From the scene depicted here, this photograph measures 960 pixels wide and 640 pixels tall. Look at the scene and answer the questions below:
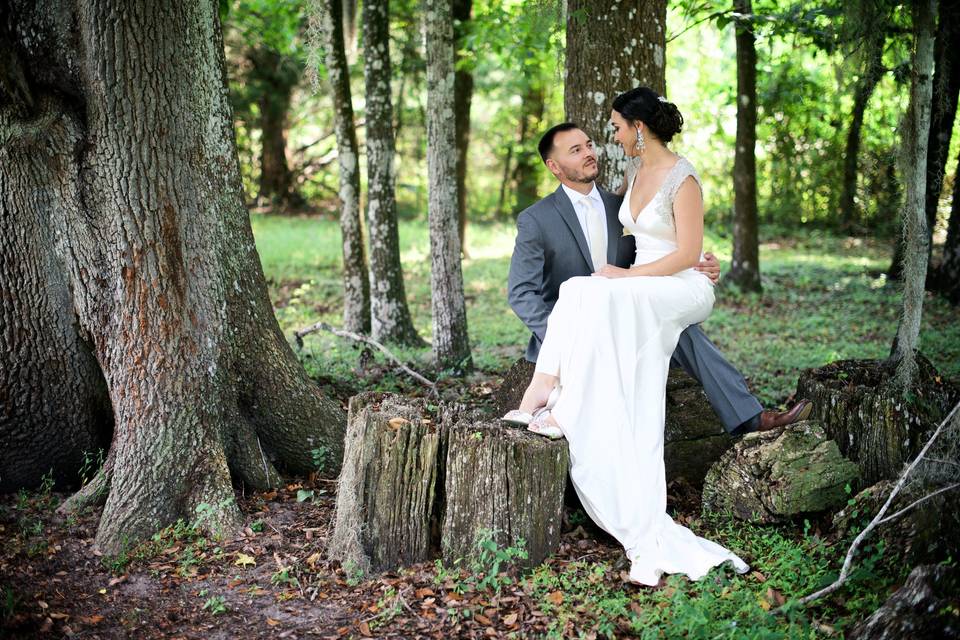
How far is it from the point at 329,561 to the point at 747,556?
2285 millimetres

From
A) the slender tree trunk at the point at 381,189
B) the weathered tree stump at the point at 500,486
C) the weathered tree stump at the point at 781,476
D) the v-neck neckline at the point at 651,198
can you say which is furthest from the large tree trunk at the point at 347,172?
the weathered tree stump at the point at 781,476

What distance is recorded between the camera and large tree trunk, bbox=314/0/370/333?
8.90 meters

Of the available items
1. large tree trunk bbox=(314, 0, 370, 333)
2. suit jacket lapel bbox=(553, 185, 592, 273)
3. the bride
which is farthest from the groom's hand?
large tree trunk bbox=(314, 0, 370, 333)

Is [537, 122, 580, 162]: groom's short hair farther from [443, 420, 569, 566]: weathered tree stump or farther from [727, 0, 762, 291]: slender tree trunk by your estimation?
[727, 0, 762, 291]: slender tree trunk

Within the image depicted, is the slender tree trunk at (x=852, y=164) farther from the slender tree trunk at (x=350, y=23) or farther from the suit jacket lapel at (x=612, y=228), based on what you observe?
the suit jacket lapel at (x=612, y=228)

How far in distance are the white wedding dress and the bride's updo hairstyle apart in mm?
953

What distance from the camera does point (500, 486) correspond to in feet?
13.3

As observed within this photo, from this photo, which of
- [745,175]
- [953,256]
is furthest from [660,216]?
[953,256]

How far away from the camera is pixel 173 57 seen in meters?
4.65

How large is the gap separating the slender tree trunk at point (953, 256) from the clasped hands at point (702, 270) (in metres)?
7.90

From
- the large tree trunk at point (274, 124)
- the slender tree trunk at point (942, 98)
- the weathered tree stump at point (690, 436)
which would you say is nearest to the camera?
the weathered tree stump at point (690, 436)

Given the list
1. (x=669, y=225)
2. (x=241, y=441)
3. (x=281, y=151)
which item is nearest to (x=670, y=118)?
(x=669, y=225)

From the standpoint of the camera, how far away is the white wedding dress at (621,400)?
424cm

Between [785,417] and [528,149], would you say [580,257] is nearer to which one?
[785,417]
